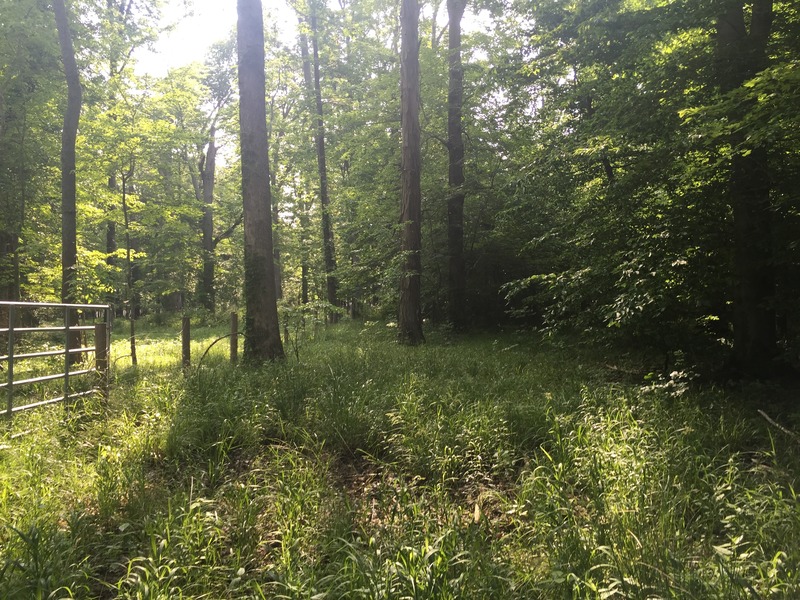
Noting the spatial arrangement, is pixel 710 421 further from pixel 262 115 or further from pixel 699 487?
pixel 262 115

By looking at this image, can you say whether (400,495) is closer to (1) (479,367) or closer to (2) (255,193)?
(1) (479,367)

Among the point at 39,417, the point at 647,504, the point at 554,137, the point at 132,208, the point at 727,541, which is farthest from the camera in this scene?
the point at 132,208

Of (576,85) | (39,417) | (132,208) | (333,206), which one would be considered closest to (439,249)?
(333,206)

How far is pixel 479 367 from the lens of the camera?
7.63 metres

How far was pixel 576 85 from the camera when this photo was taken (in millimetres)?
8414

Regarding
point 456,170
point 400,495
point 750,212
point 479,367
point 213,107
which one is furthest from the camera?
point 213,107

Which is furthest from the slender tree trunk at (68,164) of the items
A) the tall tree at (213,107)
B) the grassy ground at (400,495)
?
the tall tree at (213,107)

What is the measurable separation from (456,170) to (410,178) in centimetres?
257

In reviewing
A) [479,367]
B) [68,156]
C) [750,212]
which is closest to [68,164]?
[68,156]

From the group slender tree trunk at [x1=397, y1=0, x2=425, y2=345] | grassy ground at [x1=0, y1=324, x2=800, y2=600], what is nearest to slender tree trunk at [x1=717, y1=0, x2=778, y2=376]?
grassy ground at [x1=0, y1=324, x2=800, y2=600]

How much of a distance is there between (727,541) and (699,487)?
21.1 inches

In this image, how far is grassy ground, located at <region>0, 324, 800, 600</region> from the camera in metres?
2.26

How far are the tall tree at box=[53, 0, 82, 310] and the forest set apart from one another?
0.19 feet

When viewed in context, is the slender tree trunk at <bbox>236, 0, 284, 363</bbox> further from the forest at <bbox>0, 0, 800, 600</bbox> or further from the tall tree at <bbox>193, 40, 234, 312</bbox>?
the tall tree at <bbox>193, 40, 234, 312</bbox>
